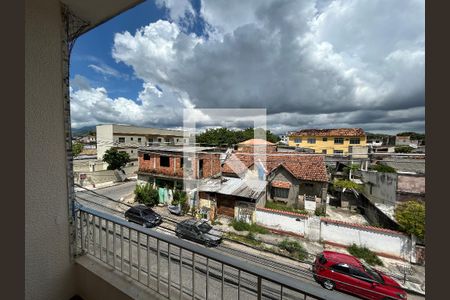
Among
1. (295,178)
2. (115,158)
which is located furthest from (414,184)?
(115,158)

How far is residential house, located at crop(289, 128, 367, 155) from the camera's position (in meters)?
4.05

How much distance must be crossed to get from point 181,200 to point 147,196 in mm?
887

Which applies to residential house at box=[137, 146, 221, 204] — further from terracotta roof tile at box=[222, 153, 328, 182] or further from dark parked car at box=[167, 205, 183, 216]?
terracotta roof tile at box=[222, 153, 328, 182]

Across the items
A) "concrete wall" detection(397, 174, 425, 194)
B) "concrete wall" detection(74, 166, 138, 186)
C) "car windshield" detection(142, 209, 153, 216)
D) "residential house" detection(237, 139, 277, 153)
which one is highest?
"residential house" detection(237, 139, 277, 153)

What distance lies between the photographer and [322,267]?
83.1 inches

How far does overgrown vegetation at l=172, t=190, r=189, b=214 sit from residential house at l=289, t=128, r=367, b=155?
12.4 feet

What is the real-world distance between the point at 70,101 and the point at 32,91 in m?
0.22

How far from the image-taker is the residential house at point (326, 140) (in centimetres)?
405

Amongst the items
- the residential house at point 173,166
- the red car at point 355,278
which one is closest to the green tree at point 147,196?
the residential house at point 173,166

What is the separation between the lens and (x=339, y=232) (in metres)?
3.81

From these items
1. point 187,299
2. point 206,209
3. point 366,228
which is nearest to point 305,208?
point 366,228

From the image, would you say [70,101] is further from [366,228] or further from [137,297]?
[366,228]

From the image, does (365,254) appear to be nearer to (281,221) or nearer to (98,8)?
(281,221)

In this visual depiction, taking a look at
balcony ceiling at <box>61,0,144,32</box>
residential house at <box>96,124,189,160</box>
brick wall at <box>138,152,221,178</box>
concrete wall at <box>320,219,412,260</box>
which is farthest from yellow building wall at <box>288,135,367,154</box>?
residential house at <box>96,124,189,160</box>
